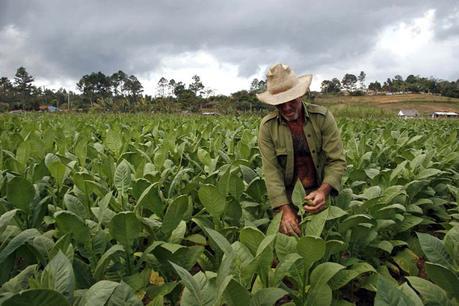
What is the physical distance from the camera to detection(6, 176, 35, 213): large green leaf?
2146 mm

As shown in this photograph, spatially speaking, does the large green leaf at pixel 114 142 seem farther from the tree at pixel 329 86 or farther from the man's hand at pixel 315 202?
the tree at pixel 329 86

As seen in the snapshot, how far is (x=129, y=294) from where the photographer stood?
1.33 meters

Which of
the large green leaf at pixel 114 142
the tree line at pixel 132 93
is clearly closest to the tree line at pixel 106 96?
the tree line at pixel 132 93

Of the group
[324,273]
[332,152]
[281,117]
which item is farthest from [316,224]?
[281,117]

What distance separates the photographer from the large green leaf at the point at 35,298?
1094 millimetres

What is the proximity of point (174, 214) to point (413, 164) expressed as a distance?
2292 mm

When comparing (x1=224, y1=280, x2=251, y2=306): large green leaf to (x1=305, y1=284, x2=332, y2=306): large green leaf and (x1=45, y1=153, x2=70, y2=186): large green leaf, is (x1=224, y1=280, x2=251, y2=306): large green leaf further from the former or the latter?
(x1=45, y1=153, x2=70, y2=186): large green leaf

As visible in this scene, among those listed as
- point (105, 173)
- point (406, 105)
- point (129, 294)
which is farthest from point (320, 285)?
point (406, 105)

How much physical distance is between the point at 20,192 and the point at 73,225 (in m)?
0.60

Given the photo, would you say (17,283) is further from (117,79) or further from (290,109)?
(117,79)

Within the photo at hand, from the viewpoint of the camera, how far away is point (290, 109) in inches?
108

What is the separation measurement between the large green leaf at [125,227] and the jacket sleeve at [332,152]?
56.4 inches

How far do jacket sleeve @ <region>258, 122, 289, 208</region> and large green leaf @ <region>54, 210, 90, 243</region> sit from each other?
130 centimetres

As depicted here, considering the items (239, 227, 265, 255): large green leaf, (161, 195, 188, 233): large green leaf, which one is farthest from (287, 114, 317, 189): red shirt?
(239, 227, 265, 255): large green leaf
